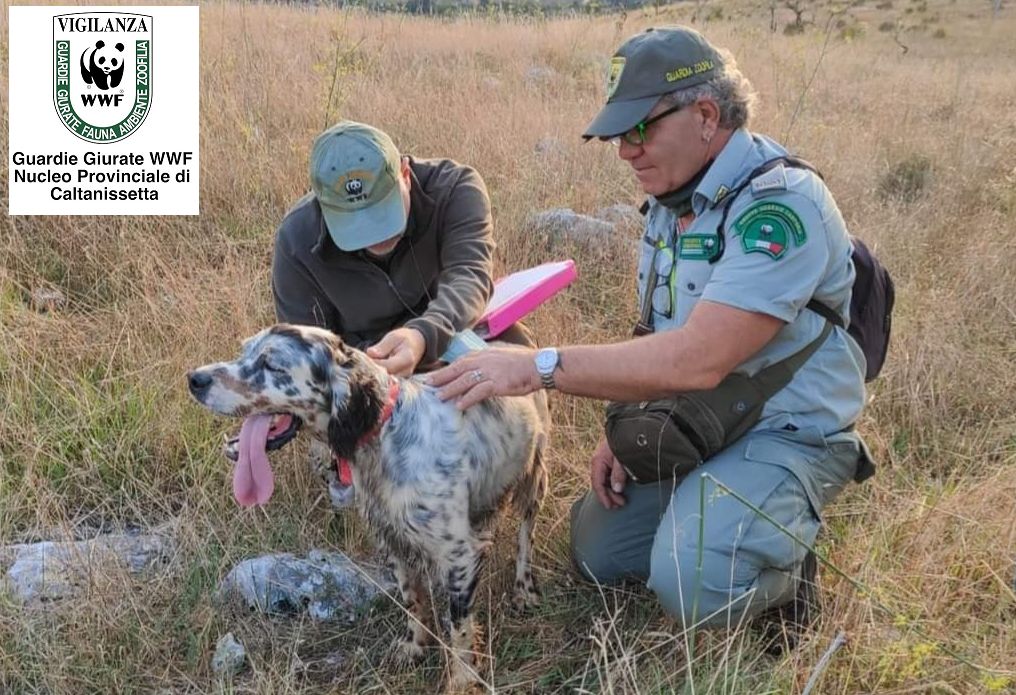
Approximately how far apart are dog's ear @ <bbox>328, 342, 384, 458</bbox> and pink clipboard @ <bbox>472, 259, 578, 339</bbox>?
0.91 meters

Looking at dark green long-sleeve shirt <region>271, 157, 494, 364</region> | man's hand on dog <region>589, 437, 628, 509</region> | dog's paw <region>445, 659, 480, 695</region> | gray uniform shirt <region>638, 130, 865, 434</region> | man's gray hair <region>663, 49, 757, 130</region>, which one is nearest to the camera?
gray uniform shirt <region>638, 130, 865, 434</region>

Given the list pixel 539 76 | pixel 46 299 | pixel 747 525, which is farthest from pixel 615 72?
pixel 539 76

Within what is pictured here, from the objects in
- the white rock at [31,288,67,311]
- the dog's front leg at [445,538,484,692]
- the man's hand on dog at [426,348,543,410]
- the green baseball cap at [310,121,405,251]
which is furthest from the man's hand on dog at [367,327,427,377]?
the white rock at [31,288,67,311]

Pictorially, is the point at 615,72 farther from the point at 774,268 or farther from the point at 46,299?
the point at 46,299

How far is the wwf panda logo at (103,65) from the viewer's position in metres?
6.00

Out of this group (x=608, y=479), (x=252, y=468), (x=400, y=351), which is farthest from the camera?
(x=608, y=479)

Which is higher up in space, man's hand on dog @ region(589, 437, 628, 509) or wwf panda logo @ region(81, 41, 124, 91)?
wwf panda logo @ region(81, 41, 124, 91)

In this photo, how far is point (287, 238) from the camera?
3.46 m

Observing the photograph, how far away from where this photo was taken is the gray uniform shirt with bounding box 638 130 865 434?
2471 mm

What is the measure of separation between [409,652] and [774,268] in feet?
5.79

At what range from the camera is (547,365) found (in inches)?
102

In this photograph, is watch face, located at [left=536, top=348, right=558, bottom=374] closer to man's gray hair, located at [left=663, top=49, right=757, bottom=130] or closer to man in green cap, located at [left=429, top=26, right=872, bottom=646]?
man in green cap, located at [left=429, top=26, right=872, bottom=646]

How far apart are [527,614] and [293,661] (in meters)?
0.84

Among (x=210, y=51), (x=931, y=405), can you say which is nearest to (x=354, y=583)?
(x=931, y=405)
